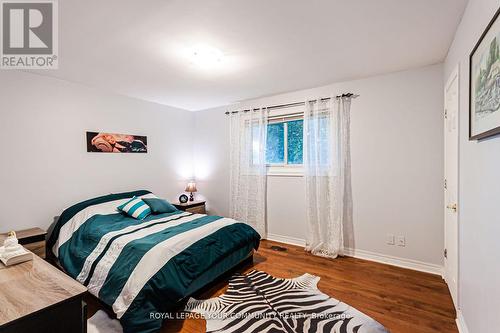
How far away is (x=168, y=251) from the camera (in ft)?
6.81

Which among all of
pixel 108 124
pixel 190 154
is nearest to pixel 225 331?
pixel 108 124

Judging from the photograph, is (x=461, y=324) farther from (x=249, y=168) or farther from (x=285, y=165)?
(x=249, y=168)

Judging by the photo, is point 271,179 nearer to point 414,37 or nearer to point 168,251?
point 168,251

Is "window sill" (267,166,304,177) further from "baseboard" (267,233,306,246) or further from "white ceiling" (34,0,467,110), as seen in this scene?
"white ceiling" (34,0,467,110)

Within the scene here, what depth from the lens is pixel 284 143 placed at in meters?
3.97

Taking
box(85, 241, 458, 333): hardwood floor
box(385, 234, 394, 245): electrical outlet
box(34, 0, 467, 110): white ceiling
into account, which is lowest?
box(85, 241, 458, 333): hardwood floor

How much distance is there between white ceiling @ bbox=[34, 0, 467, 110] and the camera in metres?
1.73

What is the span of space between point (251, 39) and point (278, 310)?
2.49 meters

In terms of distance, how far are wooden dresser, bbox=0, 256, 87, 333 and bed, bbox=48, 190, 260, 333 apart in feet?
1.75

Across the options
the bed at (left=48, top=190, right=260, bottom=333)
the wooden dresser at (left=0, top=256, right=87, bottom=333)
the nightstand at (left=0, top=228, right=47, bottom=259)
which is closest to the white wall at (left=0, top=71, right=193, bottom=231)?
the nightstand at (left=0, top=228, right=47, bottom=259)

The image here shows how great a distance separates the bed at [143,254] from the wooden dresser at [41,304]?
53 centimetres

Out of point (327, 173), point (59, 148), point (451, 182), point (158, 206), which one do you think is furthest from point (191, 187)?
point (451, 182)

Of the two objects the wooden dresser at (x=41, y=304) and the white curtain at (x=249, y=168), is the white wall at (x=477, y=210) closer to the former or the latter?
the wooden dresser at (x=41, y=304)

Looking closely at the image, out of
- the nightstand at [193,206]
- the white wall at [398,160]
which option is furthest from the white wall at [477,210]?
the nightstand at [193,206]
